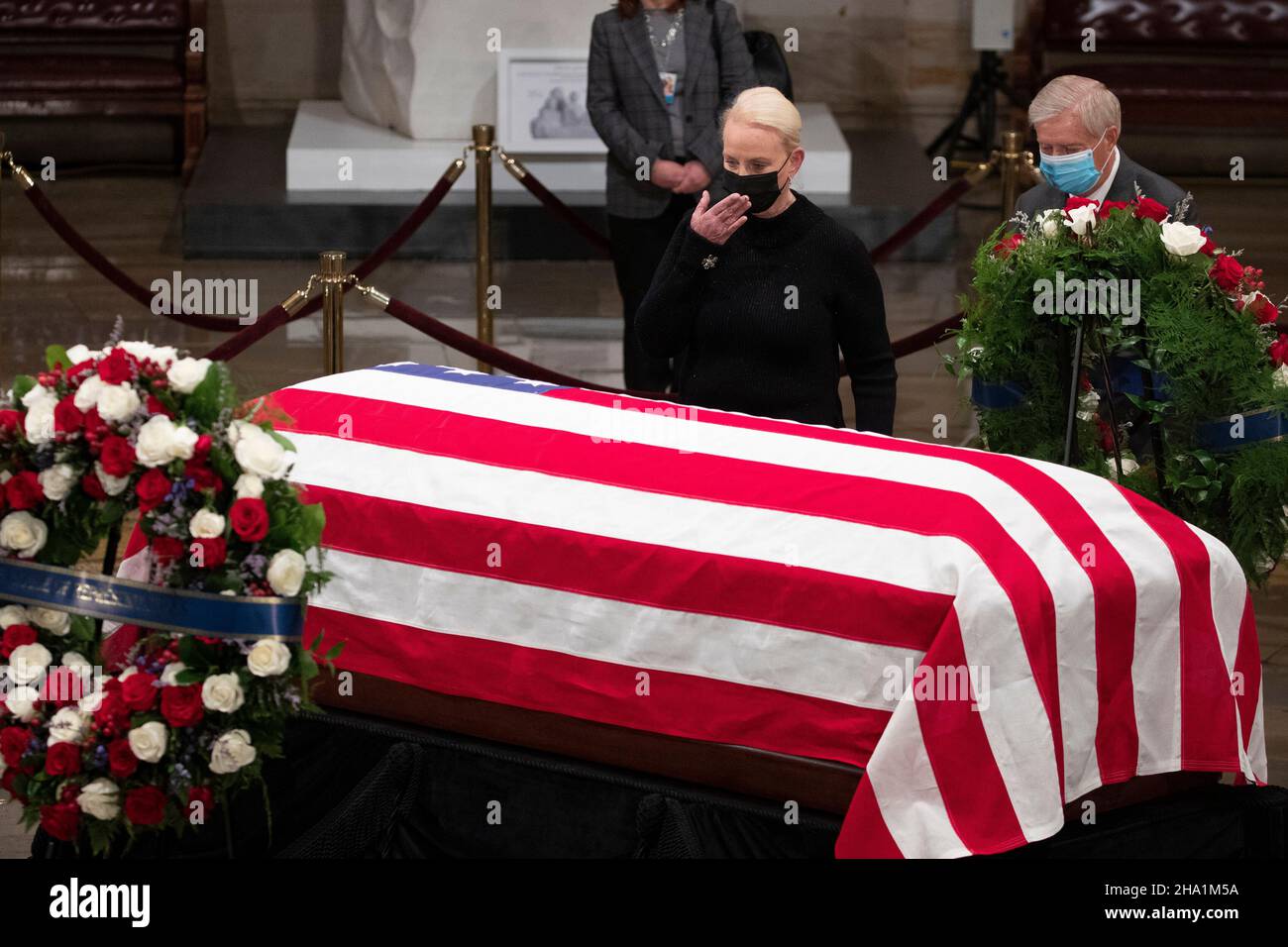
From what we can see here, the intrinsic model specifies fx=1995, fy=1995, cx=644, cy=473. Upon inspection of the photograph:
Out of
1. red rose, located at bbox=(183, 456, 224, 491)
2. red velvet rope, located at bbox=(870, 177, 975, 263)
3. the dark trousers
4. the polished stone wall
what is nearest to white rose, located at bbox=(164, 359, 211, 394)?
red rose, located at bbox=(183, 456, 224, 491)

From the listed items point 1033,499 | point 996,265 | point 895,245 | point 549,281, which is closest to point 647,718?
point 1033,499

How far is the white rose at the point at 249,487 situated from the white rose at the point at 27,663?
401 mm

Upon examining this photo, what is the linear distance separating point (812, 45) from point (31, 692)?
31.1ft

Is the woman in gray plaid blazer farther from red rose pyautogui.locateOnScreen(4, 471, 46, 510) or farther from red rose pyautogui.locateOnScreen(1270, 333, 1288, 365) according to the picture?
red rose pyautogui.locateOnScreen(4, 471, 46, 510)

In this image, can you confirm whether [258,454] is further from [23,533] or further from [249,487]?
[23,533]

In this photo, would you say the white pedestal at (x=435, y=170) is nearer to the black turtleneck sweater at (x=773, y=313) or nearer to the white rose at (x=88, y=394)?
the black turtleneck sweater at (x=773, y=313)

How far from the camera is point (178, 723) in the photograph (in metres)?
2.92

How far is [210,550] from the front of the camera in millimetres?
2912

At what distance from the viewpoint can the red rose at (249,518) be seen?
2891 millimetres

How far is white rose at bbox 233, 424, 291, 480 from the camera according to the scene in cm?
293

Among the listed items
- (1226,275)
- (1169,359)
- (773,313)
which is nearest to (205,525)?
(773,313)

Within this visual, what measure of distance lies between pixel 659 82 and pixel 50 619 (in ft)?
12.1

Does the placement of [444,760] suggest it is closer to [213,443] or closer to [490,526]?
[490,526]

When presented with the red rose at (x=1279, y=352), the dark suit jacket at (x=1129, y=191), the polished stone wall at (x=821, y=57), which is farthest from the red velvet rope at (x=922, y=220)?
the polished stone wall at (x=821, y=57)
